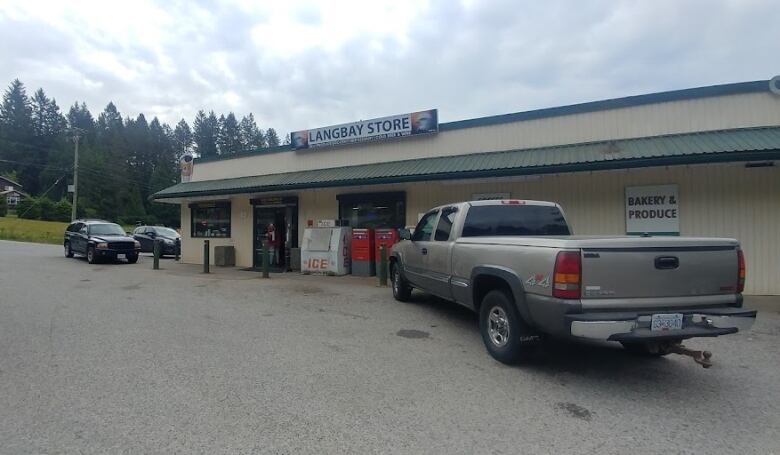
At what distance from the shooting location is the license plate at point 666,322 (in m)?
4.11

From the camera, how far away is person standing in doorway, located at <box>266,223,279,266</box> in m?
16.4

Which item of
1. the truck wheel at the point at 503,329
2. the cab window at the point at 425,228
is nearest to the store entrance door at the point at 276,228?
the cab window at the point at 425,228

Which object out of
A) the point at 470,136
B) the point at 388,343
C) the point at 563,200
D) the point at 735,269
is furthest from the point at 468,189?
the point at 735,269

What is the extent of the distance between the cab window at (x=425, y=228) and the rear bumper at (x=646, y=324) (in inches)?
144

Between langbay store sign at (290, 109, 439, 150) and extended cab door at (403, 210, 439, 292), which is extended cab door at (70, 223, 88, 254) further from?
extended cab door at (403, 210, 439, 292)

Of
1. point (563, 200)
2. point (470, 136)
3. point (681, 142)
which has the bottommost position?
point (563, 200)

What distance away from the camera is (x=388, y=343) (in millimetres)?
6168

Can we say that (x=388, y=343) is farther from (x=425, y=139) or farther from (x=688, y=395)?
(x=425, y=139)

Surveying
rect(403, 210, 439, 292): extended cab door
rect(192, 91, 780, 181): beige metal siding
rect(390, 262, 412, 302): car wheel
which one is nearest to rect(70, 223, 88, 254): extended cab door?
rect(192, 91, 780, 181): beige metal siding

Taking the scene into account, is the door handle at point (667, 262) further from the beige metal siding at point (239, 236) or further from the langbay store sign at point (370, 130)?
the beige metal siding at point (239, 236)

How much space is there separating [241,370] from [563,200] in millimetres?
9175

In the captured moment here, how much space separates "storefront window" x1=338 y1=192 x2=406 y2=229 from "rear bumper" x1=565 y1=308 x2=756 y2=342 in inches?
387

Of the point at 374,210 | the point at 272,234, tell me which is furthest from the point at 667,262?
the point at 272,234

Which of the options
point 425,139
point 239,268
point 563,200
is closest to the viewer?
point 563,200
